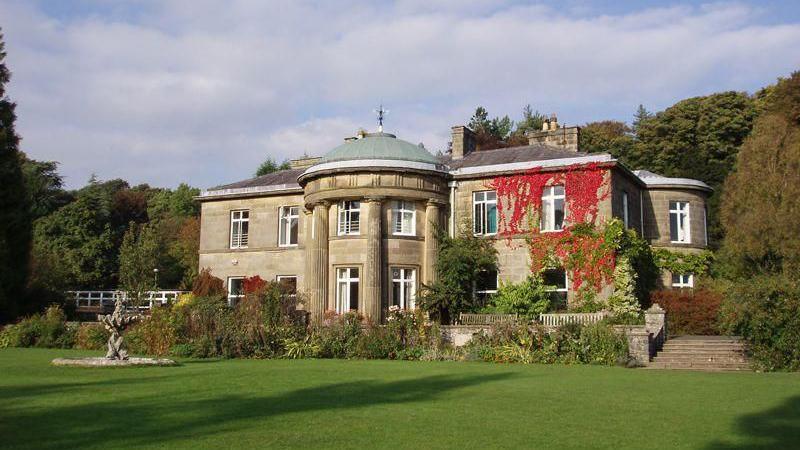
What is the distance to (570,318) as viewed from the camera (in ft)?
72.0

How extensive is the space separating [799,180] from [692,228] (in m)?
4.31

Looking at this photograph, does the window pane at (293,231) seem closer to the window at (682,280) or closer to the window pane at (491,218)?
the window pane at (491,218)

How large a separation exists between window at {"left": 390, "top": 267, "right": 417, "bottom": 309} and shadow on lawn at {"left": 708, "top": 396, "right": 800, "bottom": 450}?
16309 mm

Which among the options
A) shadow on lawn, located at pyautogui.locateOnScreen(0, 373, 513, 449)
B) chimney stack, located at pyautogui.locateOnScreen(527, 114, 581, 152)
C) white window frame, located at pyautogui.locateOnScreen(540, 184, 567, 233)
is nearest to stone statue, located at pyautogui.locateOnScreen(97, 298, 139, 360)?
shadow on lawn, located at pyautogui.locateOnScreen(0, 373, 513, 449)

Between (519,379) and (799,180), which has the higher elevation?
(799,180)

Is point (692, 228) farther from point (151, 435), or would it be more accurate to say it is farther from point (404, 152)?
point (151, 435)

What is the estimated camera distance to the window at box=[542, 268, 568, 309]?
26.0 metres

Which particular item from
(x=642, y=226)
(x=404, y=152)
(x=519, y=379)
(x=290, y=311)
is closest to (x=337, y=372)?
(x=519, y=379)

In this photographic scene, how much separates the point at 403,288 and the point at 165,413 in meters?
17.0

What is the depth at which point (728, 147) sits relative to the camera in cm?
4509

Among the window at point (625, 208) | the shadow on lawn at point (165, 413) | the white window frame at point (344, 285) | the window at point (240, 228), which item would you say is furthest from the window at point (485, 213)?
the shadow on lawn at point (165, 413)

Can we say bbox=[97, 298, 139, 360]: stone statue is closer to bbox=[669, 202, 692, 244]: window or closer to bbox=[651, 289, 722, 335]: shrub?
bbox=[651, 289, 722, 335]: shrub

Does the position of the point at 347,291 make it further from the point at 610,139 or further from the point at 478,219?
the point at 610,139

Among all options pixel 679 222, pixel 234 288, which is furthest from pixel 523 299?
pixel 234 288
